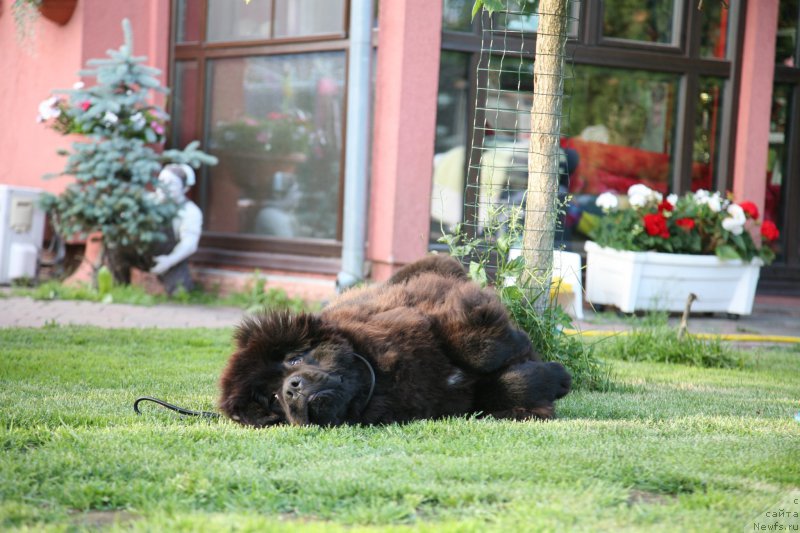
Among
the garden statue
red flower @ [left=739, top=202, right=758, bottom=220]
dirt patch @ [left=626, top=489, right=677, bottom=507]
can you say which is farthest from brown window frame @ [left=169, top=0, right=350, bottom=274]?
dirt patch @ [left=626, top=489, right=677, bottom=507]

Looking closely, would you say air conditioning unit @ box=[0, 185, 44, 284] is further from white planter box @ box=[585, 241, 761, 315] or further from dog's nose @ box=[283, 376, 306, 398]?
dog's nose @ box=[283, 376, 306, 398]

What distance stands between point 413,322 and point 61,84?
25.7 ft

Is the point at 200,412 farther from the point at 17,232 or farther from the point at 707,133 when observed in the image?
the point at 707,133

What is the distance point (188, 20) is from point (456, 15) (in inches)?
127

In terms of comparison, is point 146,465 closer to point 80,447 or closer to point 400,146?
point 80,447

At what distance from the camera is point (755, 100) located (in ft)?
31.1

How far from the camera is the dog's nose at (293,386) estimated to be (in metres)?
3.41

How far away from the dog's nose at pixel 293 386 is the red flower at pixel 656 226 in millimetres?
5844

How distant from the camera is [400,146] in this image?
28.1 feet

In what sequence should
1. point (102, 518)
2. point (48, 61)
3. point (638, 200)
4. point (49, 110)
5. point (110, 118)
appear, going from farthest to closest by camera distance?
1. point (48, 61)
2. point (49, 110)
3. point (110, 118)
4. point (638, 200)
5. point (102, 518)

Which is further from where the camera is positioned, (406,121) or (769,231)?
(769,231)

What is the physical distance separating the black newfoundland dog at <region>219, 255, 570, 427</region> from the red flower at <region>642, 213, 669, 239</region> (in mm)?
4861

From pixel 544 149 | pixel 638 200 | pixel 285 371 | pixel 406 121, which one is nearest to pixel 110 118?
pixel 406 121

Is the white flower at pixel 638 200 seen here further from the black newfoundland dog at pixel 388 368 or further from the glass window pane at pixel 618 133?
the black newfoundland dog at pixel 388 368
